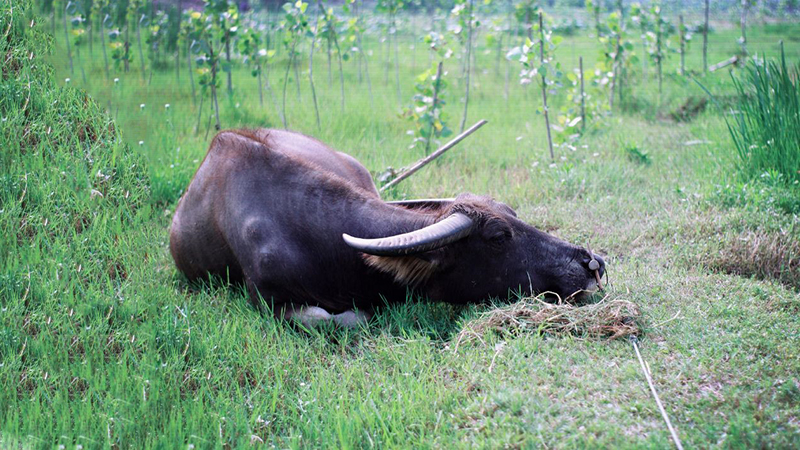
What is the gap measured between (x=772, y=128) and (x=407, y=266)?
3956mm

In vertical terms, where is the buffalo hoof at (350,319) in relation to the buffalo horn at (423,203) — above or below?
below

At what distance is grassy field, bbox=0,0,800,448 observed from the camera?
3182mm

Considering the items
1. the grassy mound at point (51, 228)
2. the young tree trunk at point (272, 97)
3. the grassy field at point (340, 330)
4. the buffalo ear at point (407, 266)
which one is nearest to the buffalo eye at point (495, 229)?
the buffalo ear at point (407, 266)

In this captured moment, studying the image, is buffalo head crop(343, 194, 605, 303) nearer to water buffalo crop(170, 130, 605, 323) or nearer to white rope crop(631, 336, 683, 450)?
water buffalo crop(170, 130, 605, 323)

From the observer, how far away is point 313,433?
132 inches

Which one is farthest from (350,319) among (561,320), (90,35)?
(90,35)

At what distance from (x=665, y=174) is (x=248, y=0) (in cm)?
644

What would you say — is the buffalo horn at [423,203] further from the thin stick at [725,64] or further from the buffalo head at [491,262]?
the thin stick at [725,64]

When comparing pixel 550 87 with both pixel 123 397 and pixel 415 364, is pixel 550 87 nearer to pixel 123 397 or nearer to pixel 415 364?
pixel 415 364

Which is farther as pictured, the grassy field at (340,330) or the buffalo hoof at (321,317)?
the buffalo hoof at (321,317)

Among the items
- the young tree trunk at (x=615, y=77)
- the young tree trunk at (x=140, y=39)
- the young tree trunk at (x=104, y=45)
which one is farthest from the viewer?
the young tree trunk at (x=615, y=77)

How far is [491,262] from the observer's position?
4.25m

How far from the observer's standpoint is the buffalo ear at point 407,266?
419 centimetres

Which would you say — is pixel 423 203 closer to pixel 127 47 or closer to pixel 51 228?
pixel 51 228
